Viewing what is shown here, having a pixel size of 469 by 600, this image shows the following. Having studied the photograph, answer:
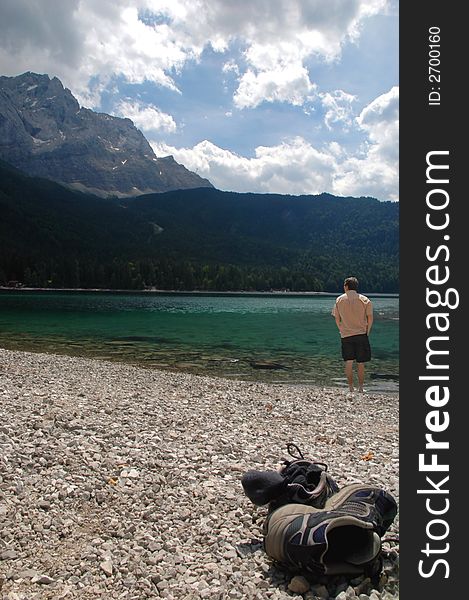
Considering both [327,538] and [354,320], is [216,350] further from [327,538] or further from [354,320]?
[327,538]

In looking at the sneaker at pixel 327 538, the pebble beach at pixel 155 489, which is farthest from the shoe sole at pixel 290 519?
the pebble beach at pixel 155 489

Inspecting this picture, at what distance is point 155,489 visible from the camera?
6621 mm

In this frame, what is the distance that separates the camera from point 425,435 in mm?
3551

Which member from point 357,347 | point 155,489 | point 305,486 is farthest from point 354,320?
point 305,486

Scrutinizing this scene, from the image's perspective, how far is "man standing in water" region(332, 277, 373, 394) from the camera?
14.1 metres

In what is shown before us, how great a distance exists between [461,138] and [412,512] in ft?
9.11

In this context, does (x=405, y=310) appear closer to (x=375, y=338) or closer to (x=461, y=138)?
(x=461, y=138)

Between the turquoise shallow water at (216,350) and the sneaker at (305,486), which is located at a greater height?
the sneaker at (305,486)

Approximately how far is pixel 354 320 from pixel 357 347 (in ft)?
2.83

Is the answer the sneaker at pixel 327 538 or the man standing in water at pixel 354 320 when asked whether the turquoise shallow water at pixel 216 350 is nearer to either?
the man standing in water at pixel 354 320

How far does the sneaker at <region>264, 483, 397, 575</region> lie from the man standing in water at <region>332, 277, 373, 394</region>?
31.1 feet

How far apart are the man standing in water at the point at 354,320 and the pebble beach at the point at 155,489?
2.22 meters

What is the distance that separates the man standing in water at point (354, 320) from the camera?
14.1m

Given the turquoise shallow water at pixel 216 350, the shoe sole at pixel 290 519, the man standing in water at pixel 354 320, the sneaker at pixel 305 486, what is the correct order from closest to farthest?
the shoe sole at pixel 290 519, the sneaker at pixel 305 486, the man standing in water at pixel 354 320, the turquoise shallow water at pixel 216 350
